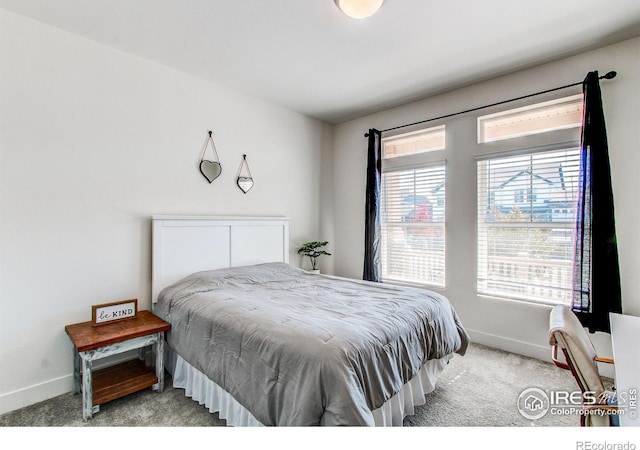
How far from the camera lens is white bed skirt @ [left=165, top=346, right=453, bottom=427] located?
1.62m

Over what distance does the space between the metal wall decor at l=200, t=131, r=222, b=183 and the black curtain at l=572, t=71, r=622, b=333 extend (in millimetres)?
3256

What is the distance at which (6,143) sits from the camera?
2.02 m

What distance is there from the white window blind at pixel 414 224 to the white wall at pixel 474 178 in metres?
0.14

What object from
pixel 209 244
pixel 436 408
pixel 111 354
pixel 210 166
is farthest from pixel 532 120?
pixel 111 354

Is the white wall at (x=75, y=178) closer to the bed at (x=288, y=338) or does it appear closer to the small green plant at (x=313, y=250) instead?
the bed at (x=288, y=338)

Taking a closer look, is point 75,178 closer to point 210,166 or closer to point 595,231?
point 210,166

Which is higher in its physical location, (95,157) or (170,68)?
(170,68)

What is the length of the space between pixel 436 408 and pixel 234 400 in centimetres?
130

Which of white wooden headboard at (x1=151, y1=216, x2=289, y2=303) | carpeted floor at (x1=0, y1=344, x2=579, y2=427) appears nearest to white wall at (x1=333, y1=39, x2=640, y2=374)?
carpeted floor at (x1=0, y1=344, x2=579, y2=427)

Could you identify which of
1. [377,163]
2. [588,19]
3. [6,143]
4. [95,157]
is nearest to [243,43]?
[95,157]

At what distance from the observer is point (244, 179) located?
3.36 metres

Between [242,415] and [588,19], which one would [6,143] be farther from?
[588,19]

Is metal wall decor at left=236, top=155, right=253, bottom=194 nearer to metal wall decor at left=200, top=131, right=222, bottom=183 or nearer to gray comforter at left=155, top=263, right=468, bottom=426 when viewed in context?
metal wall decor at left=200, top=131, right=222, bottom=183

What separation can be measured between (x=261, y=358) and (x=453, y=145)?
2894 millimetres
